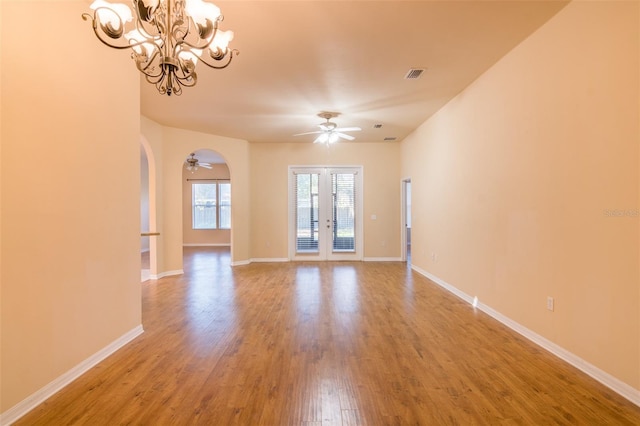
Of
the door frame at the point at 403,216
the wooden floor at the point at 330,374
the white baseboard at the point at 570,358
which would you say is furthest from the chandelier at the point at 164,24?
the door frame at the point at 403,216

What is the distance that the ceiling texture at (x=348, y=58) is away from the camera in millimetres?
2584

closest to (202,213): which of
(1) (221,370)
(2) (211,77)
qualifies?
(2) (211,77)

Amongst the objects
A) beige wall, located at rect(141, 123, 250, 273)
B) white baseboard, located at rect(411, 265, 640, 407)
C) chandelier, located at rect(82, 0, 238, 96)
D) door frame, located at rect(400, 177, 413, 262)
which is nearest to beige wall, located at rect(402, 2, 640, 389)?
white baseboard, located at rect(411, 265, 640, 407)

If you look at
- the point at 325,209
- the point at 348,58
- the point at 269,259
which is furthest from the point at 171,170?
the point at 348,58

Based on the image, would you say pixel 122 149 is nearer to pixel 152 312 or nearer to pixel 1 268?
pixel 1 268

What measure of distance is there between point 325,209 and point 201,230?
5.83 m

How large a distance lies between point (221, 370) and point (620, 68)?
3.63 meters

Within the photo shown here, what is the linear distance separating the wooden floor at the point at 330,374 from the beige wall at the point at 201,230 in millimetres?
7390

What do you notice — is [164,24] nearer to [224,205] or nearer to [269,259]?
[269,259]

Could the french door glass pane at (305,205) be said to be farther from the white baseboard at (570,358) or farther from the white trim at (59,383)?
the white trim at (59,383)

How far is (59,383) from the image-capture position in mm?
2170

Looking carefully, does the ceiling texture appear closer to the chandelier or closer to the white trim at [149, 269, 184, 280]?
the chandelier

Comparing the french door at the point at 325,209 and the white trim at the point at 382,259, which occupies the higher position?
the french door at the point at 325,209

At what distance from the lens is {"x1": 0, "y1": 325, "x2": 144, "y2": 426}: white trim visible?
1.84 meters
